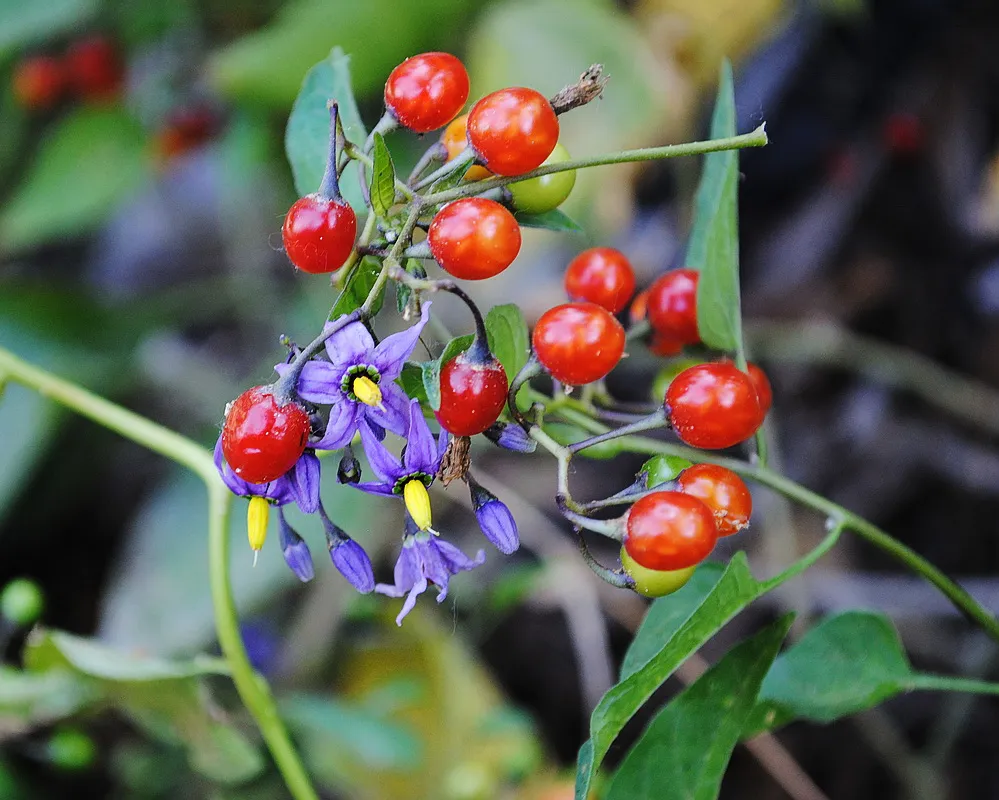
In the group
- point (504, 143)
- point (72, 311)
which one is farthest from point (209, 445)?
point (504, 143)

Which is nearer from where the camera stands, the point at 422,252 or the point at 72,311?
the point at 422,252

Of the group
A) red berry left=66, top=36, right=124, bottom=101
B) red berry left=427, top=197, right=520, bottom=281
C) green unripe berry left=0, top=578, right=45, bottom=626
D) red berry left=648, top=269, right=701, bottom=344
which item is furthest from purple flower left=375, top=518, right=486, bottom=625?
red berry left=66, top=36, right=124, bottom=101

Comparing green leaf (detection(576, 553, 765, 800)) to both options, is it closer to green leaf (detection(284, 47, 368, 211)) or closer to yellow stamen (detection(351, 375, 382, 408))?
yellow stamen (detection(351, 375, 382, 408))

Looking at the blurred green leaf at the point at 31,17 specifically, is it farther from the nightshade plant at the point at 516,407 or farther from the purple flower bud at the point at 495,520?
the purple flower bud at the point at 495,520

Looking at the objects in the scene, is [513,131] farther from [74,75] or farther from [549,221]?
[74,75]

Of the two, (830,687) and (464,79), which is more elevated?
(464,79)

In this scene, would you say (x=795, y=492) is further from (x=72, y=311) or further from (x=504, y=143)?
(x=72, y=311)

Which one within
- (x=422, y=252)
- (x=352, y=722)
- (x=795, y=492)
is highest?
(x=422, y=252)

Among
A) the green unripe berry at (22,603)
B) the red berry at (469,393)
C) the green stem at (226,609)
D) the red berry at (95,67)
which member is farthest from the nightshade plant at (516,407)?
the red berry at (95,67)

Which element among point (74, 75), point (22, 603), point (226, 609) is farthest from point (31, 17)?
point (226, 609)
